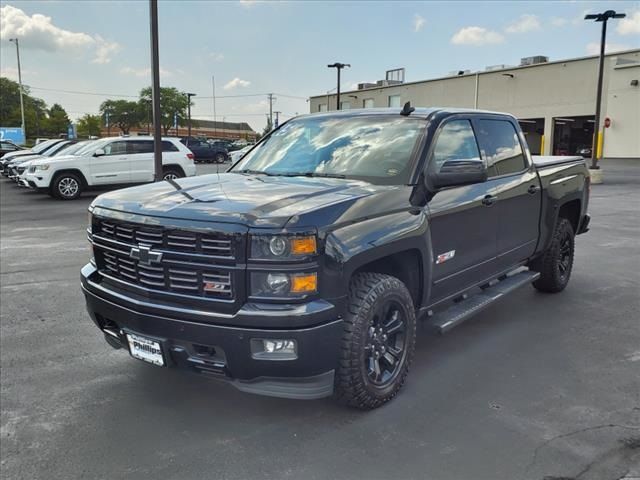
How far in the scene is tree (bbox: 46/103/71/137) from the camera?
322 feet

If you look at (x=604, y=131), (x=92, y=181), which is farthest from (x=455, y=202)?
(x=604, y=131)

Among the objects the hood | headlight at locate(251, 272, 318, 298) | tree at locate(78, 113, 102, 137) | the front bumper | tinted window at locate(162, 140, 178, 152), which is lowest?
the front bumper

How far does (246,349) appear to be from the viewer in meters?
2.93

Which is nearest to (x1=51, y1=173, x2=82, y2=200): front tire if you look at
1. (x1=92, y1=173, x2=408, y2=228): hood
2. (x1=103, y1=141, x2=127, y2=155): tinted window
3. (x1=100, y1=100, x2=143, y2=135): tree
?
(x1=103, y1=141, x2=127, y2=155): tinted window

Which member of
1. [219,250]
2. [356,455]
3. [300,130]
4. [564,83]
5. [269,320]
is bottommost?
[356,455]

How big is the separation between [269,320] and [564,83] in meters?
39.4

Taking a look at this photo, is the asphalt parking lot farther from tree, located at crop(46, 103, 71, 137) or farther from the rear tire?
tree, located at crop(46, 103, 71, 137)

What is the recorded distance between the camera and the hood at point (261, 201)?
299 cm

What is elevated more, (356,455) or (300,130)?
(300,130)

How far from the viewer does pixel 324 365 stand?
304 cm

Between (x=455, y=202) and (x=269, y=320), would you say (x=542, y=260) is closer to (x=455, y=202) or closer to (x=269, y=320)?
(x=455, y=202)

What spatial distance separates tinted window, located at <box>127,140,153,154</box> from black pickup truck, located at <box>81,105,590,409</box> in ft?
41.8

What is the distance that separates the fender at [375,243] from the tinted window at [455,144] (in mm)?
603

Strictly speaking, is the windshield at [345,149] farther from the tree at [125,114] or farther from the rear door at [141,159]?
the tree at [125,114]
